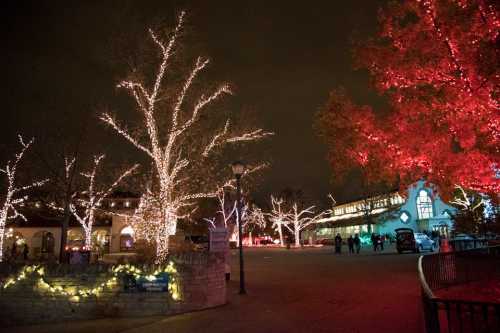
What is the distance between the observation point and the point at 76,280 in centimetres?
1152

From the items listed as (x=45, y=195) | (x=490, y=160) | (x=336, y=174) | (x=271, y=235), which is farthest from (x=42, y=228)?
(x=490, y=160)

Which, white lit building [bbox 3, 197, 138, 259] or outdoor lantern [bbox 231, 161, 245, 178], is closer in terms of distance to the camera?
outdoor lantern [bbox 231, 161, 245, 178]

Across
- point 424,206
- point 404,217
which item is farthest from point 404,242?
point 424,206

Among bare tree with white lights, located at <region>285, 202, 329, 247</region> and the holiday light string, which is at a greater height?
bare tree with white lights, located at <region>285, 202, 329, 247</region>

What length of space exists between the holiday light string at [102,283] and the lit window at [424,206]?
56973 millimetres

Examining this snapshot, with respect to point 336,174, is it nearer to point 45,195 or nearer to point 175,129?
point 175,129

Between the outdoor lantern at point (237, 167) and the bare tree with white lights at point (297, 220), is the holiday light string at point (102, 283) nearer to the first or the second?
the outdoor lantern at point (237, 167)

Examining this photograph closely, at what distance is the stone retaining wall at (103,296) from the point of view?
35.9 feet

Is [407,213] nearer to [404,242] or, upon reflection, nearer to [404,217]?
[404,217]

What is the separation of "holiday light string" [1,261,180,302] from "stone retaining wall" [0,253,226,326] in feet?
0.27

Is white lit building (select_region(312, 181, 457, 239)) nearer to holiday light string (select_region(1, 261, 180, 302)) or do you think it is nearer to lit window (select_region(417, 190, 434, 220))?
lit window (select_region(417, 190, 434, 220))

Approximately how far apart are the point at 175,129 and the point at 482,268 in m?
11.5

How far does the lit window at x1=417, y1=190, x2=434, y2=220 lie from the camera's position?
60.7 m

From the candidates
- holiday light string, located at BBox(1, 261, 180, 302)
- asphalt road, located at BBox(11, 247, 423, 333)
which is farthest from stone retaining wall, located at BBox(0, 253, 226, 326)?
asphalt road, located at BBox(11, 247, 423, 333)
